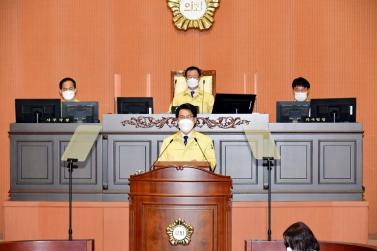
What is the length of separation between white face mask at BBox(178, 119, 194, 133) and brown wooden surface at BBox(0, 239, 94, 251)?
1256mm

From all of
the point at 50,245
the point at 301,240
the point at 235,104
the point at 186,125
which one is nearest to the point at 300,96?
the point at 235,104

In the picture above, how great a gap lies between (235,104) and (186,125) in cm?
89

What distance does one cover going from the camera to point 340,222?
5.35 meters

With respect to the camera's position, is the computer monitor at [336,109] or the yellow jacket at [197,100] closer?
the computer monitor at [336,109]

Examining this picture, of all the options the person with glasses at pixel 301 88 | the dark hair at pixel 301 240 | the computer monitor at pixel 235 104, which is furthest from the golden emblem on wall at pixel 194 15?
the dark hair at pixel 301 240

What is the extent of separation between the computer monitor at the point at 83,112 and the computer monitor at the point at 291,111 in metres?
1.89

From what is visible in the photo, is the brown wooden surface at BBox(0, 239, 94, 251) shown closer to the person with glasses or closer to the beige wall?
the person with glasses

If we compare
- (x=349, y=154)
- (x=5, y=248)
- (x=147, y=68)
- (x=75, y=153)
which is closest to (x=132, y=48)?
(x=147, y=68)

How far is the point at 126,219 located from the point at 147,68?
2843mm

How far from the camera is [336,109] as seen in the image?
565cm

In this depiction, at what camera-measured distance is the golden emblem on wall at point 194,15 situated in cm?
764

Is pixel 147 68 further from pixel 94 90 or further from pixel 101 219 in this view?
pixel 101 219

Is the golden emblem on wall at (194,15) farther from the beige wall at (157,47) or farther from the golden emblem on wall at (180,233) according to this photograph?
the golden emblem on wall at (180,233)

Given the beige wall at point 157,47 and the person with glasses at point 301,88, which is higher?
the beige wall at point 157,47
